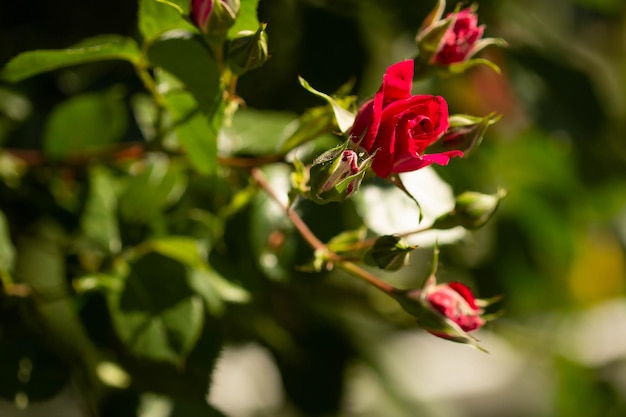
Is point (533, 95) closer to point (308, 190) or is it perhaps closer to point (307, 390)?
point (307, 390)

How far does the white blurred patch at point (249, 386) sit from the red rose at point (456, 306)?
0.61 metres

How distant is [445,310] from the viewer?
321 mm

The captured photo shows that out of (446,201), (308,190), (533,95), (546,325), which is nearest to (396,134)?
(308,190)

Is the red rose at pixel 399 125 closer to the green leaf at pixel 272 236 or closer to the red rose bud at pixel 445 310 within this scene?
the red rose bud at pixel 445 310

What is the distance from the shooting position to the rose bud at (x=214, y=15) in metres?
0.32

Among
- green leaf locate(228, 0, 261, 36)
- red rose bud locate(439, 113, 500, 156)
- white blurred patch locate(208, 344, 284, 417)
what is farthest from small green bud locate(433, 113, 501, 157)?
white blurred patch locate(208, 344, 284, 417)

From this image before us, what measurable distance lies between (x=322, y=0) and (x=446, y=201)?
245 millimetres

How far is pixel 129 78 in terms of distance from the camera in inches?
23.7

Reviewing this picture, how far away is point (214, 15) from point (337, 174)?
104mm

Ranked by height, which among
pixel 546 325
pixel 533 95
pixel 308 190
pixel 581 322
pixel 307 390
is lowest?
pixel 581 322

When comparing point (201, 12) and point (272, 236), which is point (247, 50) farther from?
point (272, 236)

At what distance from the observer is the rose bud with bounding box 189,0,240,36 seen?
0.32 m

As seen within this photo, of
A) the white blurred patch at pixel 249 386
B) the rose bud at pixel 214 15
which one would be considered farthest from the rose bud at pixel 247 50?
the white blurred patch at pixel 249 386

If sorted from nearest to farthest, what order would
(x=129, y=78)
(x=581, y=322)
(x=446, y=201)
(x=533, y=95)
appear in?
1. (x=446, y=201)
2. (x=129, y=78)
3. (x=533, y=95)
4. (x=581, y=322)
